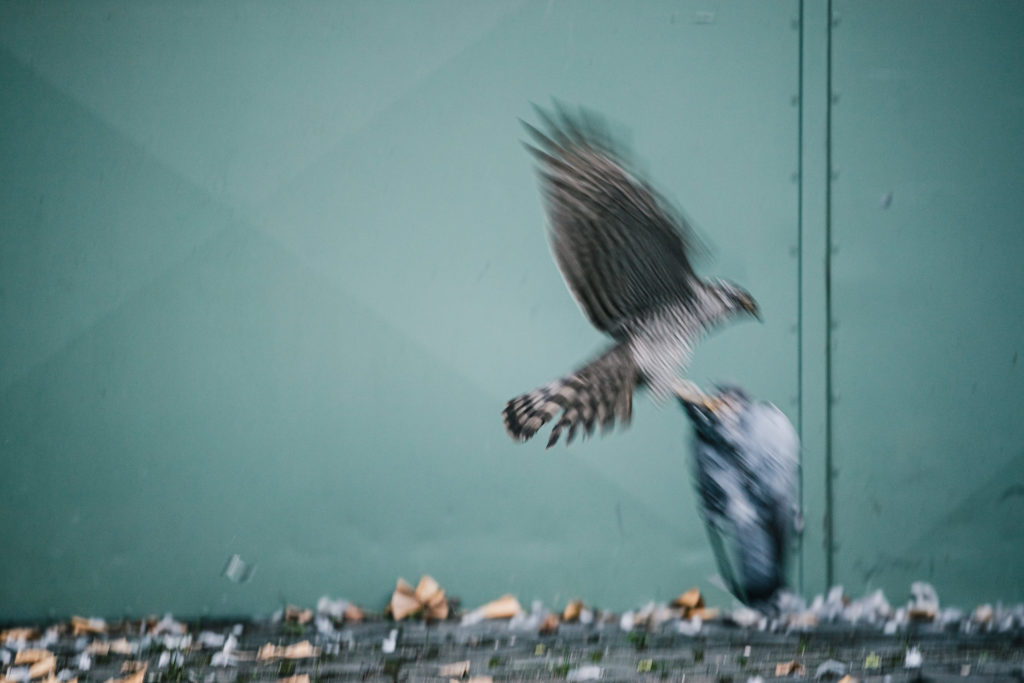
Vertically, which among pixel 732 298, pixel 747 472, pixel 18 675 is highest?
pixel 732 298

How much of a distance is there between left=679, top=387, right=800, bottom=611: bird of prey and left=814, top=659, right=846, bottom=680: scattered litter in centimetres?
81

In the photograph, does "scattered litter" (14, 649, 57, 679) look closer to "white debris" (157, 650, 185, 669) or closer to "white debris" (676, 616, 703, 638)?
"white debris" (157, 650, 185, 669)

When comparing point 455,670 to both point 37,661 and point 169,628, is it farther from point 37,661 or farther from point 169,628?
point 37,661

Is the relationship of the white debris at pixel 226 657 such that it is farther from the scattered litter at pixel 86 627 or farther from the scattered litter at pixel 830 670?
the scattered litter at pixel 830 670

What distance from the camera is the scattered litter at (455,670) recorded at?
85.4 inches

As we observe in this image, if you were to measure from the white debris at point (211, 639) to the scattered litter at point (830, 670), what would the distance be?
154cm

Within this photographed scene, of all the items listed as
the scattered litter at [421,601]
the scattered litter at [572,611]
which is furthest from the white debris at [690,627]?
the scattered litter at [421,601]

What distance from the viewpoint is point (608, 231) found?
154 centimetres

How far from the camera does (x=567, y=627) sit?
265cm

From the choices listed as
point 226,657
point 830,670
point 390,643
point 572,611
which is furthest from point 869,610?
point 226,657

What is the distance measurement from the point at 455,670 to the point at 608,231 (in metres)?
1.21

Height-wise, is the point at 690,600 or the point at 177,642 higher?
the point at 690,600

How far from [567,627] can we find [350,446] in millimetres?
826

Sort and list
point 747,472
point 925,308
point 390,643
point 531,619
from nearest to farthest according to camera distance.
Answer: point 747,472 < point 390,643 < point 531,619 < point 925,308
